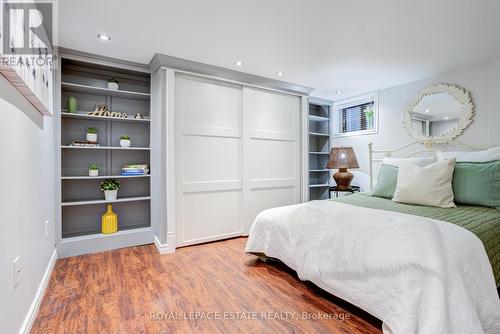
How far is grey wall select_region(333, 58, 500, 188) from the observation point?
2.82 meters

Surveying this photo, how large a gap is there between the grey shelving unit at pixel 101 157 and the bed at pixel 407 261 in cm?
211

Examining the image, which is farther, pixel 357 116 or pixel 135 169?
pixel 357 116

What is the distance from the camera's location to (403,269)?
53.4 inches

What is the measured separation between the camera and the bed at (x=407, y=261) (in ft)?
4.04

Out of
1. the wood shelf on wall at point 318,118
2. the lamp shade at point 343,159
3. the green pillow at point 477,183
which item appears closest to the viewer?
the green pillow at point 477,183

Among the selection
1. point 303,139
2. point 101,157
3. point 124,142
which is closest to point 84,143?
point 101,157

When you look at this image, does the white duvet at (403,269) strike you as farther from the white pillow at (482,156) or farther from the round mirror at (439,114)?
the round mirror at (439,114)

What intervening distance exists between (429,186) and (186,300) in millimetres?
2427

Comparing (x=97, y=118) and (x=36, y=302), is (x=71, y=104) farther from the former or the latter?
(x=36, y=302)

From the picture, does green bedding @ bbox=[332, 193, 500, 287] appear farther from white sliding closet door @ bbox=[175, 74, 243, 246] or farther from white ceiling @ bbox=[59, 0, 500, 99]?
white ceiling @ bbox=[59, 0, 500, 99]

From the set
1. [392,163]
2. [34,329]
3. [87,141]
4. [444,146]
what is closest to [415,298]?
[392,163]

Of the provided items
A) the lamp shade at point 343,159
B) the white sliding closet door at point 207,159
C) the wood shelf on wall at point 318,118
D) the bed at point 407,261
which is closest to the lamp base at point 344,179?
the lamp shade at point 343,159

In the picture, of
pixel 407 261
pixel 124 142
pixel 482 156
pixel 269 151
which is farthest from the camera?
pixel 269 151

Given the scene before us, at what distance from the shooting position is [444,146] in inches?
129
